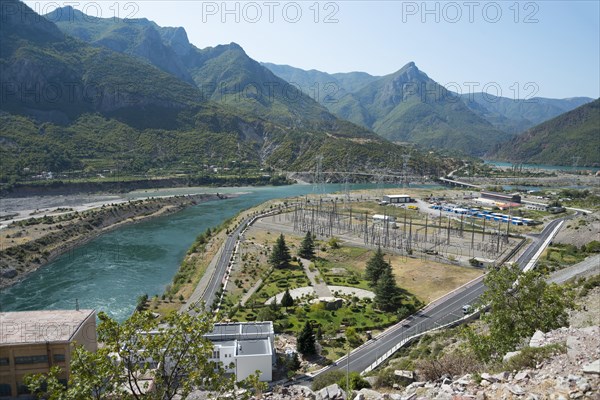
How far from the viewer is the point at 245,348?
22.2 m

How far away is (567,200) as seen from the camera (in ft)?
270

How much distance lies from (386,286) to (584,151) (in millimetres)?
197131

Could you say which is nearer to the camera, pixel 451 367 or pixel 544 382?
pixel 544 382

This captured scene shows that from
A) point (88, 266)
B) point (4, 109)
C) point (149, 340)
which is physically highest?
point (4, 109)

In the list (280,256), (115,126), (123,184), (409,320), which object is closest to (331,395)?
(409,320)

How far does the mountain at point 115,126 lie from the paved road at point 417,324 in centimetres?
9555

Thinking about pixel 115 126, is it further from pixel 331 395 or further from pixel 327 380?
pixel 331 395

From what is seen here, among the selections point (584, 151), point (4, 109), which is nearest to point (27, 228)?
point (4, 109)

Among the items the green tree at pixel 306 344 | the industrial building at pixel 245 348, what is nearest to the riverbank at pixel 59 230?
the industrial building at pixel 245 348

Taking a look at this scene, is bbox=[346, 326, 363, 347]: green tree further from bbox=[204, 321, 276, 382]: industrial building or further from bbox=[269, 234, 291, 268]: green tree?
bbox=[269, 234, 291, 268]: green tree

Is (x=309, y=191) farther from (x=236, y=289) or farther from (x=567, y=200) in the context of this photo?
(x=236, y=289)

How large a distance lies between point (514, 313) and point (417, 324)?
14.7 metres

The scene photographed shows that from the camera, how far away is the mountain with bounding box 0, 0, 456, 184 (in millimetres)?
112312

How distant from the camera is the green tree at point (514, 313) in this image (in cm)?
1327
